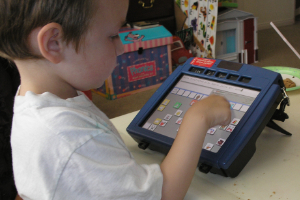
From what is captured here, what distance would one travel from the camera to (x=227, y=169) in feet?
1.44

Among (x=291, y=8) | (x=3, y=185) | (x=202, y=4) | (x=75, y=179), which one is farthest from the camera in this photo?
(x=291, y=8)

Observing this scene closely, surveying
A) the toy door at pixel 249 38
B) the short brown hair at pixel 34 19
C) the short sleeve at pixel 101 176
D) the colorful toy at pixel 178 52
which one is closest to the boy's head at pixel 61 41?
the short brown hair at pixel 34 19

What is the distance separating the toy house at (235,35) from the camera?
6.64ft

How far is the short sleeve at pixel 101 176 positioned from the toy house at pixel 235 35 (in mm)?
1778

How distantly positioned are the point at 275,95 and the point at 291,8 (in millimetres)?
3208

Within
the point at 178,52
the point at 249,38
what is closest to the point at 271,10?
the point at 249,38

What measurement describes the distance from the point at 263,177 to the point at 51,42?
1.18 ft

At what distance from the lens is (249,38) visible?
211 centimetres

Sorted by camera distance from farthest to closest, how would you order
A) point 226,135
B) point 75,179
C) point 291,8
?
1. point 291,8
2. point 226,135
3. point 75,179

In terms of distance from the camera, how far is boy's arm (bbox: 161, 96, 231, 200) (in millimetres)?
411

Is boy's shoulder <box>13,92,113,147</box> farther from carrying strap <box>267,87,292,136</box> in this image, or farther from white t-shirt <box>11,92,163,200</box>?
carrying strap <box>267,87,292,136</box>

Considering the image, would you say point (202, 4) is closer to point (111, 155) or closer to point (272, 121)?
point (272, 121)

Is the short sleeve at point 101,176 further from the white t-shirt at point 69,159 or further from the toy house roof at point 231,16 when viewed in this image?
the toy house roof at point 231,16

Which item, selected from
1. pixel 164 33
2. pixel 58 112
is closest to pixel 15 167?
pixel 58 112
